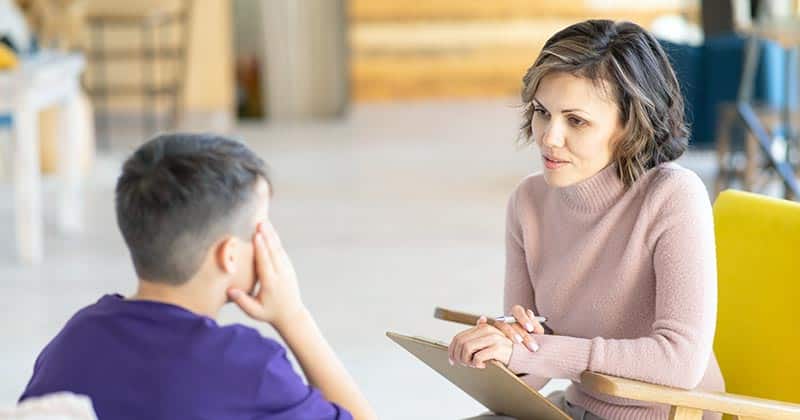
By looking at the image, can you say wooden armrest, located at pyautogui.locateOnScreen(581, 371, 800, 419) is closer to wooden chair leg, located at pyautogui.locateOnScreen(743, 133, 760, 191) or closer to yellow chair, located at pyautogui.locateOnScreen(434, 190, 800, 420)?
yellow chair, located at pyautogui.locateOnScreen(434, 190, 800, 420)

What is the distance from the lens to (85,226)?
5.81 meters

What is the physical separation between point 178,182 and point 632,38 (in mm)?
709

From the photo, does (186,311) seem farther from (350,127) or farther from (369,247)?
(350,127)

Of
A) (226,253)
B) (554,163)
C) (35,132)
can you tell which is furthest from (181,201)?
(35,132)

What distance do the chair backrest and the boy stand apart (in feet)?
2.71

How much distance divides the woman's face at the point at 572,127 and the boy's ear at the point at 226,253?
1.78ft

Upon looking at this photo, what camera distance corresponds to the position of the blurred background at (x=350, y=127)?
4434mm

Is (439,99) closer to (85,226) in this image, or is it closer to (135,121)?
(135,121)

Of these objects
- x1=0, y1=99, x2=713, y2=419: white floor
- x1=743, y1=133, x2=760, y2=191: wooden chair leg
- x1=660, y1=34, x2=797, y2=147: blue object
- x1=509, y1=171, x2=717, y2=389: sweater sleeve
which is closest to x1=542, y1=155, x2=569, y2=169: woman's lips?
x1=509, y1=171, x2=717, y2=389: sweater sleeve

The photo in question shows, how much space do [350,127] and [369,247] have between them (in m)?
3.86

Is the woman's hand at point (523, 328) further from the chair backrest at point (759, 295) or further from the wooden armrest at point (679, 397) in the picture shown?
the chair backrest at point (759, 295)

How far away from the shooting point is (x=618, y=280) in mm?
1895

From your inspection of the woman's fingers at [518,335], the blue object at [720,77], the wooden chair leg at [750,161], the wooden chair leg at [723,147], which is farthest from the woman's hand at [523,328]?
the blue object at [720,77]

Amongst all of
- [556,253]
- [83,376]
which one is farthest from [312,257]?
[83,376]
